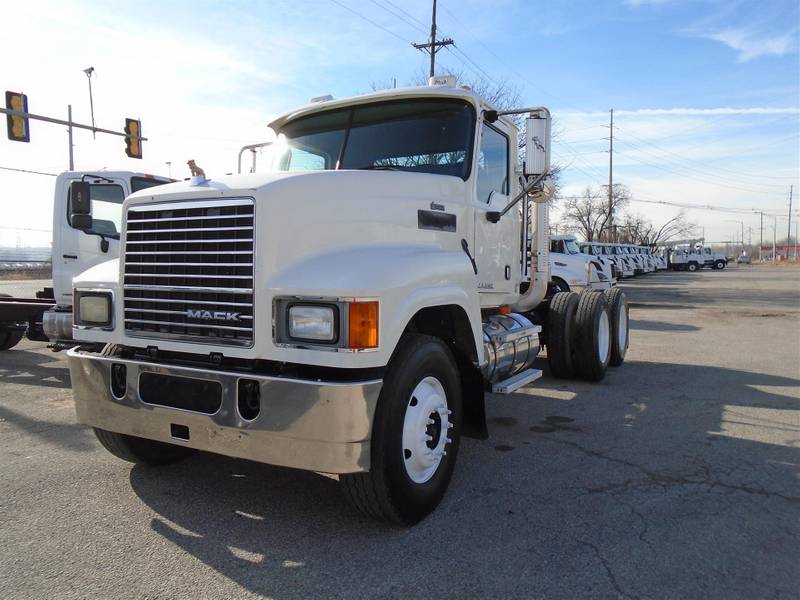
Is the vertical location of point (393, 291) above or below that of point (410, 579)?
above

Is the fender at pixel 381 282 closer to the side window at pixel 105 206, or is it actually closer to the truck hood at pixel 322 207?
the truck hood at pixel 322 207

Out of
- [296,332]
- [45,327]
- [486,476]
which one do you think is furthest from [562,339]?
[45,327]

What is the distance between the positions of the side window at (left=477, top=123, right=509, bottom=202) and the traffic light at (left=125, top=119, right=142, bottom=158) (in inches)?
708

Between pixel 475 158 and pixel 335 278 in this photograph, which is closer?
pixel 335 278

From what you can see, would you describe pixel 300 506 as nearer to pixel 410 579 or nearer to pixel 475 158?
pixel 410 579

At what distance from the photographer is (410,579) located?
282cm

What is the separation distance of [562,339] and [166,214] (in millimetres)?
5204

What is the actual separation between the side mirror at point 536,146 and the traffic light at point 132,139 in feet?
60.6

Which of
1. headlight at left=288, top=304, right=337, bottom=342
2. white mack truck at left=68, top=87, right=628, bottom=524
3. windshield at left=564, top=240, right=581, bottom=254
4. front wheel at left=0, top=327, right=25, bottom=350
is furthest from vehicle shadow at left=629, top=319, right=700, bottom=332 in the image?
front wheel at left=0, top=327, right=25, bottom=350

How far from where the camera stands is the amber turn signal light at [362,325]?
114 inches

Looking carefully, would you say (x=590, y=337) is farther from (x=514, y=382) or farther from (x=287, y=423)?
(x=287, y=423)

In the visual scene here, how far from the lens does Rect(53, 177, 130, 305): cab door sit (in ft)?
24.6

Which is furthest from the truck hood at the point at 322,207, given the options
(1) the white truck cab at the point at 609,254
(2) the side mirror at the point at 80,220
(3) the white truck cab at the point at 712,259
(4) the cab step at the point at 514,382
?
(3) the white truck cab at the point at 712,259

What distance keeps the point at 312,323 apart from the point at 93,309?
1.66 m
